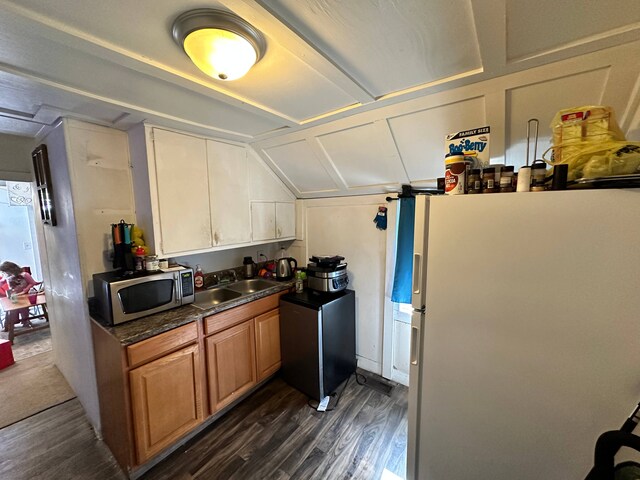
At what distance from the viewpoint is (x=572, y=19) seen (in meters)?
0.89

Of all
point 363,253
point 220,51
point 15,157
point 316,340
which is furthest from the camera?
point 363,253

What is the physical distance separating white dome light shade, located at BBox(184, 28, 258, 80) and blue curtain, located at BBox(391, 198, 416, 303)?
1575 millimetres

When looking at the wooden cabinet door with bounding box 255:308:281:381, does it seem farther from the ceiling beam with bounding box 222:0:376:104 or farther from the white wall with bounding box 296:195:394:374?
the ceiling beam with bounding box 222:0:376:104

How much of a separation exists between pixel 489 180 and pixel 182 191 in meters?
1.99

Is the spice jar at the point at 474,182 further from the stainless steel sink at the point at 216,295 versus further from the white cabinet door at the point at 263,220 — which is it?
the stainless steel sink at the point at 216,295

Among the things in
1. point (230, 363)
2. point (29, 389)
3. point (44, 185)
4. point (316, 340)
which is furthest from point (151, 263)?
point (29, 389)

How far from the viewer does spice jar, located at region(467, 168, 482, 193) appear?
1044 millimetres

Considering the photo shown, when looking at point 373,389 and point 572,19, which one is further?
point 373,389

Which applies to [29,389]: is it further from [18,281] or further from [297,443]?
[297,443]

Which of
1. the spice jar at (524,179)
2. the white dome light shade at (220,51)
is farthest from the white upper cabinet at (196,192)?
the spice jar at (524,179)

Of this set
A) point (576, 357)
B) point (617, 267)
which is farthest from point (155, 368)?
point (617, 267)

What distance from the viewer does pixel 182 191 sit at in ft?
6.28

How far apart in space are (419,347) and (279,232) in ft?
6.41

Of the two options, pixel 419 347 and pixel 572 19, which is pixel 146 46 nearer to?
pixel 572 19
